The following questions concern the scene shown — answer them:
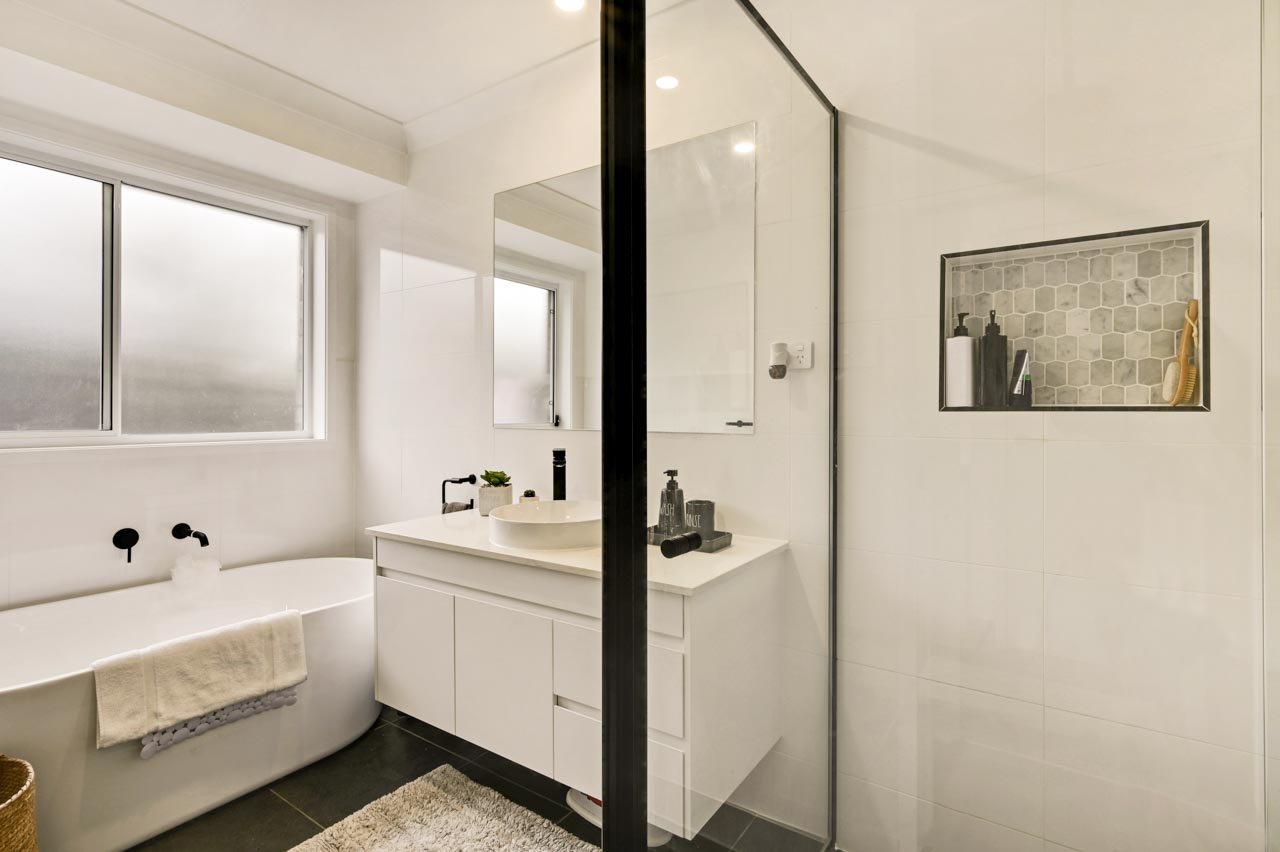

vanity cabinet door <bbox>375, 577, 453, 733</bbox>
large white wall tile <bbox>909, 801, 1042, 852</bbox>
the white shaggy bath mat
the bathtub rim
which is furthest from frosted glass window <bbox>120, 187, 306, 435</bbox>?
large white wall tile <bbox>909, 801, 1042, 852</bbox>

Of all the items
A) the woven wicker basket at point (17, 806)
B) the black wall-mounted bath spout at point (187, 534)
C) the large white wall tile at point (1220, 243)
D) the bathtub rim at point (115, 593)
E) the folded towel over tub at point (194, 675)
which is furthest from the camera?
the black wall-mounted bath spout at point (187, 534)

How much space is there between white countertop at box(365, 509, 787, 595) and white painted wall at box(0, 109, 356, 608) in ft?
3.21

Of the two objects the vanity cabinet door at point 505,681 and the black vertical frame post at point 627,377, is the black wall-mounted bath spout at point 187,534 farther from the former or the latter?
the black vertical frame post at point 627,377

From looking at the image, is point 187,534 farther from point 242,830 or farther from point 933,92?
point 933,92

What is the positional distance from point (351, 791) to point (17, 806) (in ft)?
2.57

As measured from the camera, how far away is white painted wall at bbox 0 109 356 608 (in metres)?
2.08

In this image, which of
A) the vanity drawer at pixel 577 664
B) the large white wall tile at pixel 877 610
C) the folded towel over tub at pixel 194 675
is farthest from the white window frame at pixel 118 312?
the large white wall tile at pixel 877 610

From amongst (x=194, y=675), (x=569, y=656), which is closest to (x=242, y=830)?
(x=194, y=675)

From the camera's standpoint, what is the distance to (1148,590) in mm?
513

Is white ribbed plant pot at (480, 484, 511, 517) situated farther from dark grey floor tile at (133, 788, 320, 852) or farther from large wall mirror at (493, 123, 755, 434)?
large wall mirror at (493, 123, 755, 434)

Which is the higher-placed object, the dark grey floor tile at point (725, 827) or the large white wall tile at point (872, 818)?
the large white wall tile at point (872, 818)

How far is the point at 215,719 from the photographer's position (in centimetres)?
177

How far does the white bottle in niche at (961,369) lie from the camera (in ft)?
1.91

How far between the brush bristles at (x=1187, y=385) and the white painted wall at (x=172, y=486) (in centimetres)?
299
